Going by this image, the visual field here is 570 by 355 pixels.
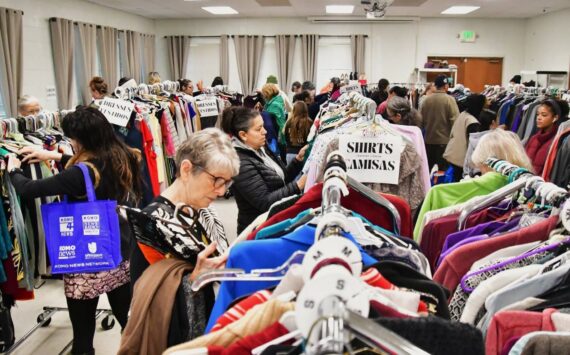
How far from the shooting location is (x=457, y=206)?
1.90 meters

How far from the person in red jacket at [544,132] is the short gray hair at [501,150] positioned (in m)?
1.99

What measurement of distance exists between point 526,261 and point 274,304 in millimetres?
810

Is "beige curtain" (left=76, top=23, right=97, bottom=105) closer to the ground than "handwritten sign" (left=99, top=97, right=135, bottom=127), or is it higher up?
higher up

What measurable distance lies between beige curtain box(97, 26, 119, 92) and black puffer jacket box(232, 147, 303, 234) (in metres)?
7.78

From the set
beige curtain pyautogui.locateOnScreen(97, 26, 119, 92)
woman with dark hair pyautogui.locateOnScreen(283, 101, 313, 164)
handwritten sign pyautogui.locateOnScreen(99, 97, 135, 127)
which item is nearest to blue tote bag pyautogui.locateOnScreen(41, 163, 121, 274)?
handwritten sign pyautogui.locateOnScreen(99, 97, 135, 127)

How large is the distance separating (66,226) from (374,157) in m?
1.51

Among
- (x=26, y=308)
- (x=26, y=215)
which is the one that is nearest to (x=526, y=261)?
(x=26, y=215)

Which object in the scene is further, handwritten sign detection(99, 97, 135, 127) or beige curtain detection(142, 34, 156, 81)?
beige curtain detection(142, 34, 156, 81)

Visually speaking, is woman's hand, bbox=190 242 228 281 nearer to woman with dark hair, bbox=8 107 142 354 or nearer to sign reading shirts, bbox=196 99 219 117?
woman with dark hair, bbox=8 107 142 354

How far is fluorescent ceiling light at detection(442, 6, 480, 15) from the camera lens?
10227mm

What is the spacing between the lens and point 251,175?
2.63m

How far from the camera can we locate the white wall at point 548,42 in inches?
411

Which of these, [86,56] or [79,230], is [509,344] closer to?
[79,230]

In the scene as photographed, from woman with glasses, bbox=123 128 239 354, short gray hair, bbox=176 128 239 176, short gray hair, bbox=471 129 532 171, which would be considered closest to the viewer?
woman with glasses, bbox=123 128 239 354
